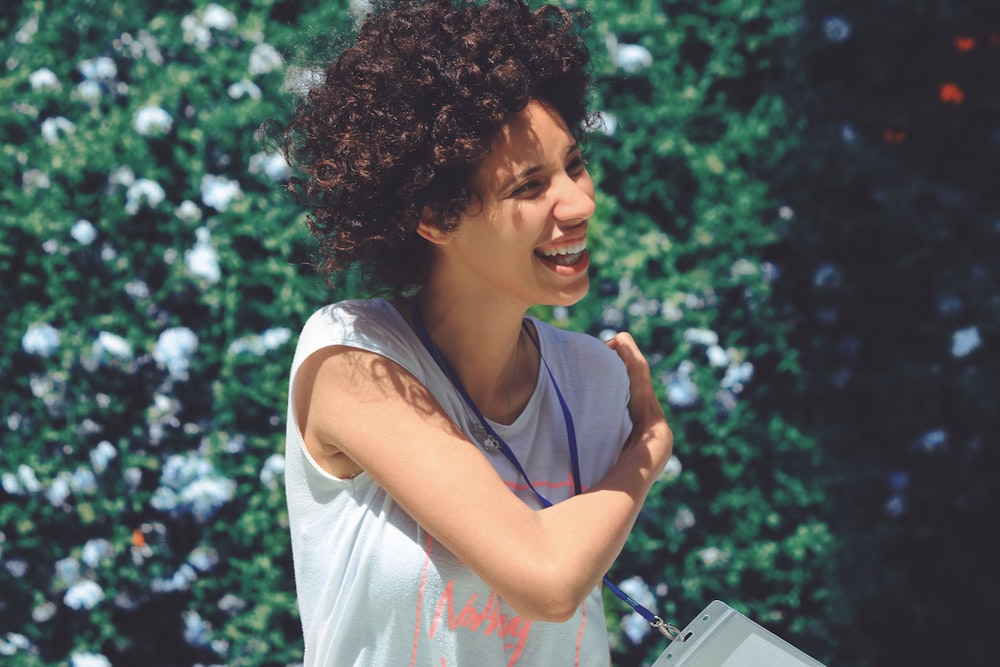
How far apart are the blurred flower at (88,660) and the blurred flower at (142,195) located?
130 centimetres

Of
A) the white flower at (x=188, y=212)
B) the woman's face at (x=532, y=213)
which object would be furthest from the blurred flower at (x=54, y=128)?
the woman's face at (x=532, y=213)

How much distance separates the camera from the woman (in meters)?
1.40

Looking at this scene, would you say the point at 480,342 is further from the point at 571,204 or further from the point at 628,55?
the point at 628,55

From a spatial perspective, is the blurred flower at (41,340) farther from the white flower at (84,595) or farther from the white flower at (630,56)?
the white flower at (630,56)

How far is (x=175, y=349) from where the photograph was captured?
10.0ft

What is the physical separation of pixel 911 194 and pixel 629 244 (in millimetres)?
907

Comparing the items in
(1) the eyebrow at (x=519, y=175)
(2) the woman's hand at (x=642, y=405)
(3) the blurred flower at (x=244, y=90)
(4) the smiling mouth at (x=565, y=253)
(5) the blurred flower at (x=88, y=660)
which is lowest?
(5) the blurred flower at (x=88, y=660)

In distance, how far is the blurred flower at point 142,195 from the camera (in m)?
3.04

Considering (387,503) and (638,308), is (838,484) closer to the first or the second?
(638,308)

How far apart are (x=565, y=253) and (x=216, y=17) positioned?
1981 mm

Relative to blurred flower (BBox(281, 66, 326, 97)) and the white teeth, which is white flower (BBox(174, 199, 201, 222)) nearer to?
blurred flower (BBox(281, 66, 326, 97))

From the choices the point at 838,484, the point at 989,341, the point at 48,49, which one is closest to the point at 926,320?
the point at 989,341

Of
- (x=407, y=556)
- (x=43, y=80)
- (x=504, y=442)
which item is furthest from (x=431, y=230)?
(x=43, y=80)

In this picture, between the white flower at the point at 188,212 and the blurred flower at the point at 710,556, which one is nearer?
the white flower at the point at 188,212
